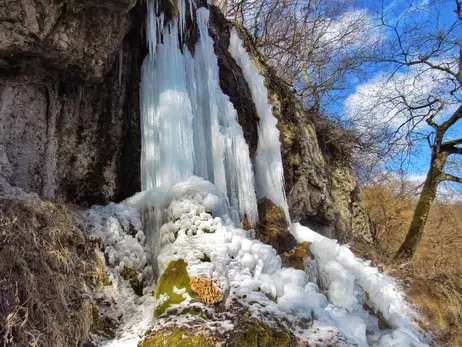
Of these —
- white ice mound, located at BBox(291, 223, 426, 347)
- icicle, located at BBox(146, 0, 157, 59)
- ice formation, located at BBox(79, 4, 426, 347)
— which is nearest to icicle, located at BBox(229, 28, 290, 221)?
ice formation, located at BBox(79, 4, 426, 347)

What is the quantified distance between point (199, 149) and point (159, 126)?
67cm

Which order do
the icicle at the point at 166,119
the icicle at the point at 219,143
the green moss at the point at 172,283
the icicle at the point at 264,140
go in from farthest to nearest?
the icicle at the point at 264,140, the icicle at the point at 219,143, the icicle at the point at 166,119, the green moss at the point at 172,283

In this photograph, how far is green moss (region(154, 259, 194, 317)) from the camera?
2.80m

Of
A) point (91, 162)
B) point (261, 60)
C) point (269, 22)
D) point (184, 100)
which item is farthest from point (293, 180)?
point (269, 22)

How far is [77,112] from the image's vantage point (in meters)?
5.05

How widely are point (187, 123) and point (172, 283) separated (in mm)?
2514

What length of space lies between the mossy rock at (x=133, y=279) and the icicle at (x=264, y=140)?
3.23 m

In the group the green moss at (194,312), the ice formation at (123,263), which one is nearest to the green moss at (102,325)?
the ice formation at (123,263)

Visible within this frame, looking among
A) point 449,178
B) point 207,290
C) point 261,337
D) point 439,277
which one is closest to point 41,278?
point 207,290

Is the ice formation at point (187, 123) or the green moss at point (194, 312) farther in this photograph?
the ice formation at point (187, 123)

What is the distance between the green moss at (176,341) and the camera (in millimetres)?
2369

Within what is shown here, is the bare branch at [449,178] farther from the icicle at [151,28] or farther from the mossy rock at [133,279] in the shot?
the mossy rock at [133,279]

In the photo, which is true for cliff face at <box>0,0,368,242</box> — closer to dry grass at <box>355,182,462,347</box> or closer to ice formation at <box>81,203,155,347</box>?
ice formation at <box>81,203,155,347</box>

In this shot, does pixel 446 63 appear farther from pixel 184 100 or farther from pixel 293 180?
pixel 184 100
